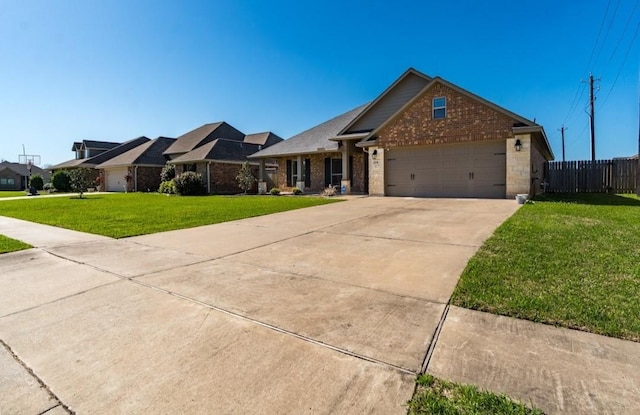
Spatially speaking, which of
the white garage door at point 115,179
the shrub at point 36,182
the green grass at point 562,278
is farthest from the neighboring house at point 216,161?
the shrub at point 36,182

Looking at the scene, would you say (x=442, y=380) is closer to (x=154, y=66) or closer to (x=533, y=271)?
(x=533, y=271)

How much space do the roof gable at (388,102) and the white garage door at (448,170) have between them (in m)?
3.75

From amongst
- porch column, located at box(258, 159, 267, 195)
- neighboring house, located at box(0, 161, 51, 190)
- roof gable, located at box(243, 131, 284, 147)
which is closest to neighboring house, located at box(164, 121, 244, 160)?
roof gable, located at box(243, 131, 284, 147)

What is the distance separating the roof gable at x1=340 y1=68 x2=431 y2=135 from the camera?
18.9 metres

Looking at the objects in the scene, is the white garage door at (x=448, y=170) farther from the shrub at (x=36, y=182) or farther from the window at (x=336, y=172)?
the shrub at (x=36, y=182)

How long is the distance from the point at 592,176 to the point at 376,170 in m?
13.1

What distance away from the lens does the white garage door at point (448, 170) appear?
46.8 feet

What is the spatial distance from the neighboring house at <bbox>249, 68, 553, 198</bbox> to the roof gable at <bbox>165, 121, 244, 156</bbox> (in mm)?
17174

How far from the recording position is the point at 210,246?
6430mm

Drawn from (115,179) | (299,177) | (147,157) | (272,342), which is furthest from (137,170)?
(272,342)

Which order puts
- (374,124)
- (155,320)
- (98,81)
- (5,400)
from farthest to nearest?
(374,124) < (98,81) < (155,320) < (5,400)

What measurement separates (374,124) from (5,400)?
19.4 metres

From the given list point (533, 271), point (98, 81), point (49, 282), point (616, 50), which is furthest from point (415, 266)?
point (616, 50)

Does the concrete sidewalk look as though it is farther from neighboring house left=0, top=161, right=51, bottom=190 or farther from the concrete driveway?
neighboring house left=0, top=161, right=51, bottom=190
